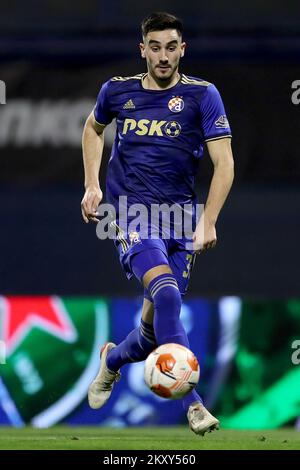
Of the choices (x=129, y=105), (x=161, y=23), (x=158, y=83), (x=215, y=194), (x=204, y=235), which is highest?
(x=161, y=23)

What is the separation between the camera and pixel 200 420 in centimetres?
788

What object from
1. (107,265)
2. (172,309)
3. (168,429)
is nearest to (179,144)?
(172,309)

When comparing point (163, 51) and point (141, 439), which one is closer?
point (163, 51)

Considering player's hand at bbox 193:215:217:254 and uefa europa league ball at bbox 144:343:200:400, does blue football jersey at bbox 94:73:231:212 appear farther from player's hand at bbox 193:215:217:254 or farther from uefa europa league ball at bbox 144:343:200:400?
uefa europa league ball at bbox 144:343:200:400

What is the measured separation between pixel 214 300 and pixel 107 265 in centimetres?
167

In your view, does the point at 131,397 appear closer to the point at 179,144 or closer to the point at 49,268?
the point at 49,268

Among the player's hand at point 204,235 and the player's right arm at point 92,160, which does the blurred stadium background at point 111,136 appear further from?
the player's hand at point 204,235

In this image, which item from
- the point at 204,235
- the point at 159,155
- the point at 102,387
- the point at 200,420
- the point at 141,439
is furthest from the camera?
the point at 102,387

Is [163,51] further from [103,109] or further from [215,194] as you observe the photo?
[215,194]

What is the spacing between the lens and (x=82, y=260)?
12602mm

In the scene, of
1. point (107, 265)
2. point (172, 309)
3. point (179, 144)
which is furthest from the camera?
point (107, 265)

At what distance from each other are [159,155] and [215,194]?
0.50 m

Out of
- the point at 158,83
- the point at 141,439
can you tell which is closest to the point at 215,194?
the point at 158,83

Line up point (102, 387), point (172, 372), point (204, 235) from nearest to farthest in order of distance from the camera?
point (172, 372), point (204, 235), point (102, 387)
